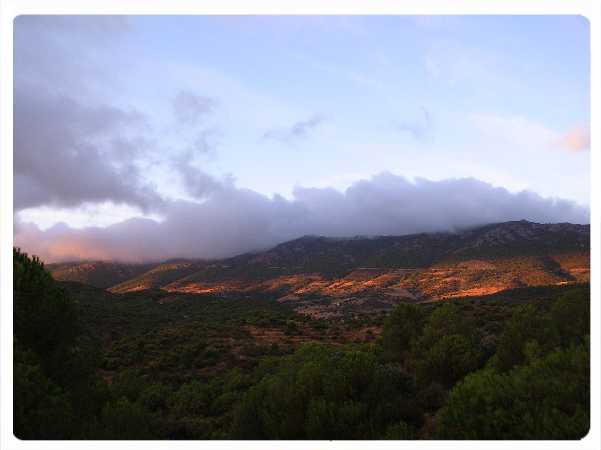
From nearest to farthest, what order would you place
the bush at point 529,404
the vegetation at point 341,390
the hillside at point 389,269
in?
1. the bush at point 529,404
2. the vegetation at point 341,390
3. the hillside at point 389,269

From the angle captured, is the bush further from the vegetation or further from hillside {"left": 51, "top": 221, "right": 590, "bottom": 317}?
hillside {"left": 51, "top": 221, "right": 590, "bottom": 317}

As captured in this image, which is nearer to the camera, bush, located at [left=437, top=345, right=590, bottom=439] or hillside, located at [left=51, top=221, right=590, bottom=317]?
bush, located at [left=437, top=345, right=590, bottom=439]

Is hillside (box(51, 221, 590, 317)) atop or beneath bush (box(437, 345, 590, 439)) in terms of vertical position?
beneath

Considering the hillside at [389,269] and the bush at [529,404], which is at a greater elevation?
the bush at [529,404]

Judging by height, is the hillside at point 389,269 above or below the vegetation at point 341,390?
below

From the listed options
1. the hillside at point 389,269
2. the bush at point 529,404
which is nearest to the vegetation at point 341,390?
the bush at point 529,404

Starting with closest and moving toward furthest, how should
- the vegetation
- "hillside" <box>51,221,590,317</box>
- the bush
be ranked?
the bush < the vegetation < "hillside" <box>51,221,590,317</box>

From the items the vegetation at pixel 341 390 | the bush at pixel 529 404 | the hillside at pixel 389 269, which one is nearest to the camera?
the bush at pixel 529 404

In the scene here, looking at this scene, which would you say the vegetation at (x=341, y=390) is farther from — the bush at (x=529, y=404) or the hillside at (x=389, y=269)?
the hillside at (x=389, y=269)

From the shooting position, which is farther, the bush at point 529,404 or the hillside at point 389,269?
the hillside at point 389,269

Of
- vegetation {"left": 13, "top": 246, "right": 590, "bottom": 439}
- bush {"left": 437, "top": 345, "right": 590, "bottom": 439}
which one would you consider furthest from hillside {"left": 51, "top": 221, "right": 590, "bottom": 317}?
bush {"left": 437, "top": 345, "right": 590, "bottom": 439}

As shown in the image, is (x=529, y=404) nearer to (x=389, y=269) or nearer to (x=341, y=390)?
(x=341, y=390)
